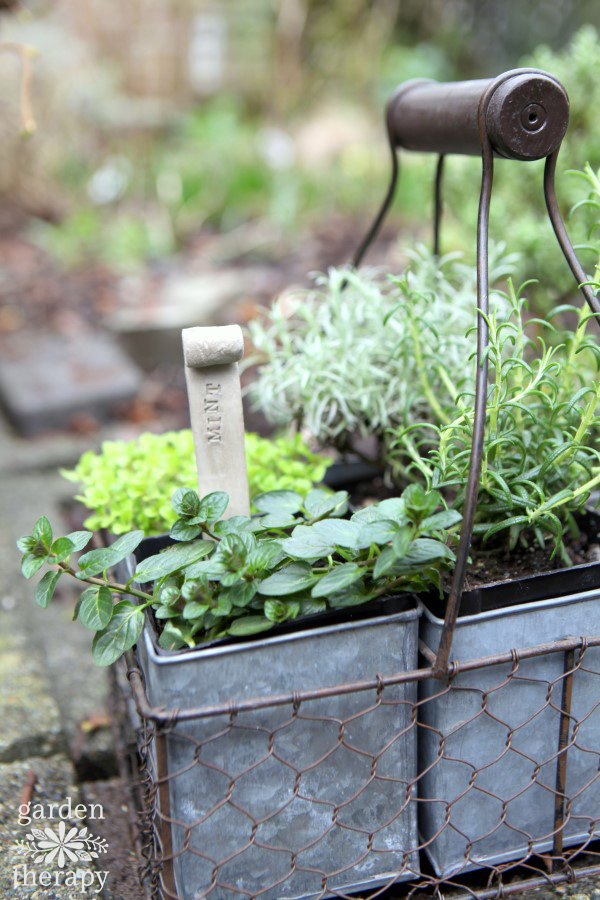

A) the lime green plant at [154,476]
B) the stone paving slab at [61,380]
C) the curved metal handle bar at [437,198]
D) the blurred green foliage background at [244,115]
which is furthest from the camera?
the blurred green foliage background at [244,115]

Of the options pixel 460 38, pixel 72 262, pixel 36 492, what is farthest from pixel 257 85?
pixel 36 492

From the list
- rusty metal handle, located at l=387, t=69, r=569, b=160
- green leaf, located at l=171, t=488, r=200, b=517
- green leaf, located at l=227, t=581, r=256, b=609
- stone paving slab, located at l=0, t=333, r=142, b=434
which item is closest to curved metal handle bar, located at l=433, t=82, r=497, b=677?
rusty metal handle, located at l=387, t=69, r=569, b=160

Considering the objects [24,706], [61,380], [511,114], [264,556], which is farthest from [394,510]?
[61,380]

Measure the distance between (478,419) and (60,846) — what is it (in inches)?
33.2

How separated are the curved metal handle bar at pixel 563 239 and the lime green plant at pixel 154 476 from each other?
50 centimetres

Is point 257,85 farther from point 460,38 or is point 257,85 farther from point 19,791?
point 19,791

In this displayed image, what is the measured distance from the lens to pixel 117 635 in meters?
0.99

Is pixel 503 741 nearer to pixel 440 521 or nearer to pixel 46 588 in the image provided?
pixel 440 521

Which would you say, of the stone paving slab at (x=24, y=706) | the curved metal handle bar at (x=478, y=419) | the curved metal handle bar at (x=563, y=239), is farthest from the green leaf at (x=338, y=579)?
the stone paving slab at (x=24, y=706)

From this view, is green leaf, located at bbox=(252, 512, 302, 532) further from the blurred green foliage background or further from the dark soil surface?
the blurred green foliage background

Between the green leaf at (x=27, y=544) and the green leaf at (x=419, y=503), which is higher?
the green leaf at (x=419, y=503)

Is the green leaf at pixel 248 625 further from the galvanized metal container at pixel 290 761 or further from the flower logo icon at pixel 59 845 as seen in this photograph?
the flower logo icon at pixel 59 845

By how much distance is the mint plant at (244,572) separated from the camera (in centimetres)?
96

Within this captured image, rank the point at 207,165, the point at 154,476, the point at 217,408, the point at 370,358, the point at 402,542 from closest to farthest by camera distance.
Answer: the point at 402,542, the point at 217,408, the point at 154,476, the point at 370,358, the point at 207,165
